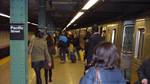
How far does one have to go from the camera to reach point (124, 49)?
13641 millimetres

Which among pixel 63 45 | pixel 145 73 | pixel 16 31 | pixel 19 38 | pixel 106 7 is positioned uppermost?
pixel 106 7

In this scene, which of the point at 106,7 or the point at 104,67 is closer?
the point at 104,67

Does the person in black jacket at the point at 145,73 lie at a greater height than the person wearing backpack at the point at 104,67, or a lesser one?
lesser

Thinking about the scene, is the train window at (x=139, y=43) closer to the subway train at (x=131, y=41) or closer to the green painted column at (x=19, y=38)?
the subway train at (x=131, y=41)

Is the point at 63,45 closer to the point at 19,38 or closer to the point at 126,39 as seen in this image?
the point at 126,39

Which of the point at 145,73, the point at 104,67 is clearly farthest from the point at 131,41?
the point at 104,67

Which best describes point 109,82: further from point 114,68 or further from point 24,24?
point 24,24

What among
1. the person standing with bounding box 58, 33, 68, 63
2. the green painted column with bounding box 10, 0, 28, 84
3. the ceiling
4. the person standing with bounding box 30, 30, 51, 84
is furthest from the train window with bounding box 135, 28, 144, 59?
the person standing with bounding box 58, 33, 68, 63

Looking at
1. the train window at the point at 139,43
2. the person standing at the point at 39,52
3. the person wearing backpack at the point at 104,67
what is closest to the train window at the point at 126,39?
the train window at the point at 139,43

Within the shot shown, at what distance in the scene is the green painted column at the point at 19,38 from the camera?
25.3 ft

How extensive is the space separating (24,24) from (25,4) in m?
0.43

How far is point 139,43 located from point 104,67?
23.1 feet

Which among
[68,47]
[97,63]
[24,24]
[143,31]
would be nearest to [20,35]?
[24,24]

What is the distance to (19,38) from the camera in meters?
7.80
